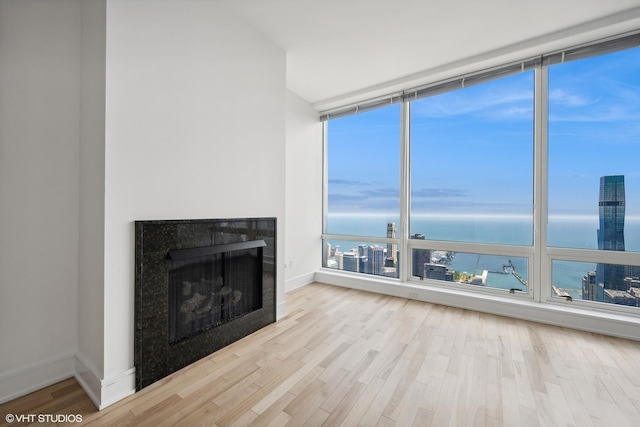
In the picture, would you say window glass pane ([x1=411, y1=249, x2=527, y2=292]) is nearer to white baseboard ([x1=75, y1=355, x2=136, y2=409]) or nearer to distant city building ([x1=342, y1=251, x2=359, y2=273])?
distant city building ([x1=342, y1=251, x2=359, y2=273])

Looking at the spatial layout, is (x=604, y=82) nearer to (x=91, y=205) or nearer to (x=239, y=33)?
(x=239, y=33)

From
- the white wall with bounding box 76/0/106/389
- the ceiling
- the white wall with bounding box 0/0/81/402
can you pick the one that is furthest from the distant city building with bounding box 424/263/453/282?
the white wall with bounding box 0/0/81/402

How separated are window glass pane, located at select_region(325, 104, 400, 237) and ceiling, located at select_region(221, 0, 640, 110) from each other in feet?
2.62

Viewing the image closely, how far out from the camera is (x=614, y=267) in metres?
2.58

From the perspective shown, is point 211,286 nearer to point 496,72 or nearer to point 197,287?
point 197,287

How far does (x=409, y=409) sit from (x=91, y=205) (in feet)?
7.46

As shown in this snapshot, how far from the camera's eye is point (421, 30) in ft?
8.25

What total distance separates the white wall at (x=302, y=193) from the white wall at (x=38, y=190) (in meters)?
2.29

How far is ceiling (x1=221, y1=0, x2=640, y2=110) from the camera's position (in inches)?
87.4

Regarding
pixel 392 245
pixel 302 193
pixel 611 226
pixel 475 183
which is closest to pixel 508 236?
pixel 475 183

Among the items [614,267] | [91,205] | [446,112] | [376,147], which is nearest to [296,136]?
[376,147]

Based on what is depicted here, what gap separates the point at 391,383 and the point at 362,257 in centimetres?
240

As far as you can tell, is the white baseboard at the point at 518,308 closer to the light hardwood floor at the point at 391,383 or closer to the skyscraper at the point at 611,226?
the light hardwood floor at the point at 391,383

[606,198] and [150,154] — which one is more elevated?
[150,154]
